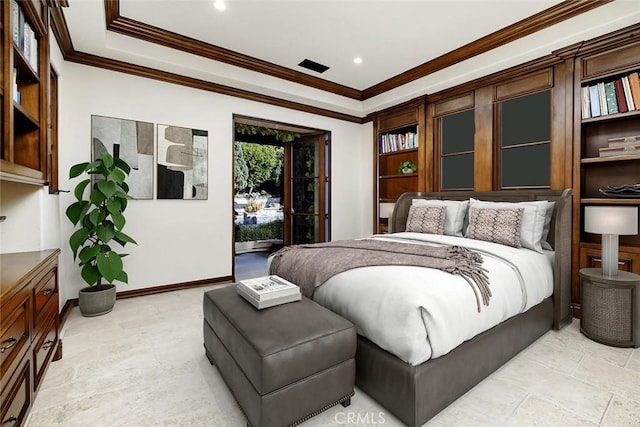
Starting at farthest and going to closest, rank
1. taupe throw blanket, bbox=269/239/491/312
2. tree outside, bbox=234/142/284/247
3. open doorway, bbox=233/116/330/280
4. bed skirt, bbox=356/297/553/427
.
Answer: tree outside, bbox=234/142/284/247 → open doorway, bbox=233/116/330/280 → taupe throw blanket, bbox=269/239/491/312 → bed skirt, bbox=356/297/553/427

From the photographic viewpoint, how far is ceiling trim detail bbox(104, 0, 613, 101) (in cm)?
282

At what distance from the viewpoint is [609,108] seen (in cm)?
280

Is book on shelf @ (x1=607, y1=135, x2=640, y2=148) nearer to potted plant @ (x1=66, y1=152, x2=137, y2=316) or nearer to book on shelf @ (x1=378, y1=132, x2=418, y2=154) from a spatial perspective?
book on shelf @ (x1=378, y1=132, x2=418, y2=154)

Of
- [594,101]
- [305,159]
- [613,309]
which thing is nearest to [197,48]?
[305,159]

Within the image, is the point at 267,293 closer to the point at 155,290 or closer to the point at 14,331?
the point at 14,331

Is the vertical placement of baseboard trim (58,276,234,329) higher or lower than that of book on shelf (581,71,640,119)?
lower

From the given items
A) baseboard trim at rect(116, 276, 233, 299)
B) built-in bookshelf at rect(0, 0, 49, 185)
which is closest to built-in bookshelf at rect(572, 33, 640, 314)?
baseboard trim at rect(116, 276, 233, 299)

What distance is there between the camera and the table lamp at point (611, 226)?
2355 millimetres

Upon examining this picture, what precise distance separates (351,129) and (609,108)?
3.46 metres

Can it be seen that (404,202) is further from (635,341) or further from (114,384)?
(114,384)

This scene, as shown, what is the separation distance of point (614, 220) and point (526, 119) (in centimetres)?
152

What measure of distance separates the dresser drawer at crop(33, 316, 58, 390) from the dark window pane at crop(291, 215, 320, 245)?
3.85 metres

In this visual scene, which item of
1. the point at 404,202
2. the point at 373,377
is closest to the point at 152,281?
the point at 373,377

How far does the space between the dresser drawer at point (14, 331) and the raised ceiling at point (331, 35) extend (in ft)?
7.64
